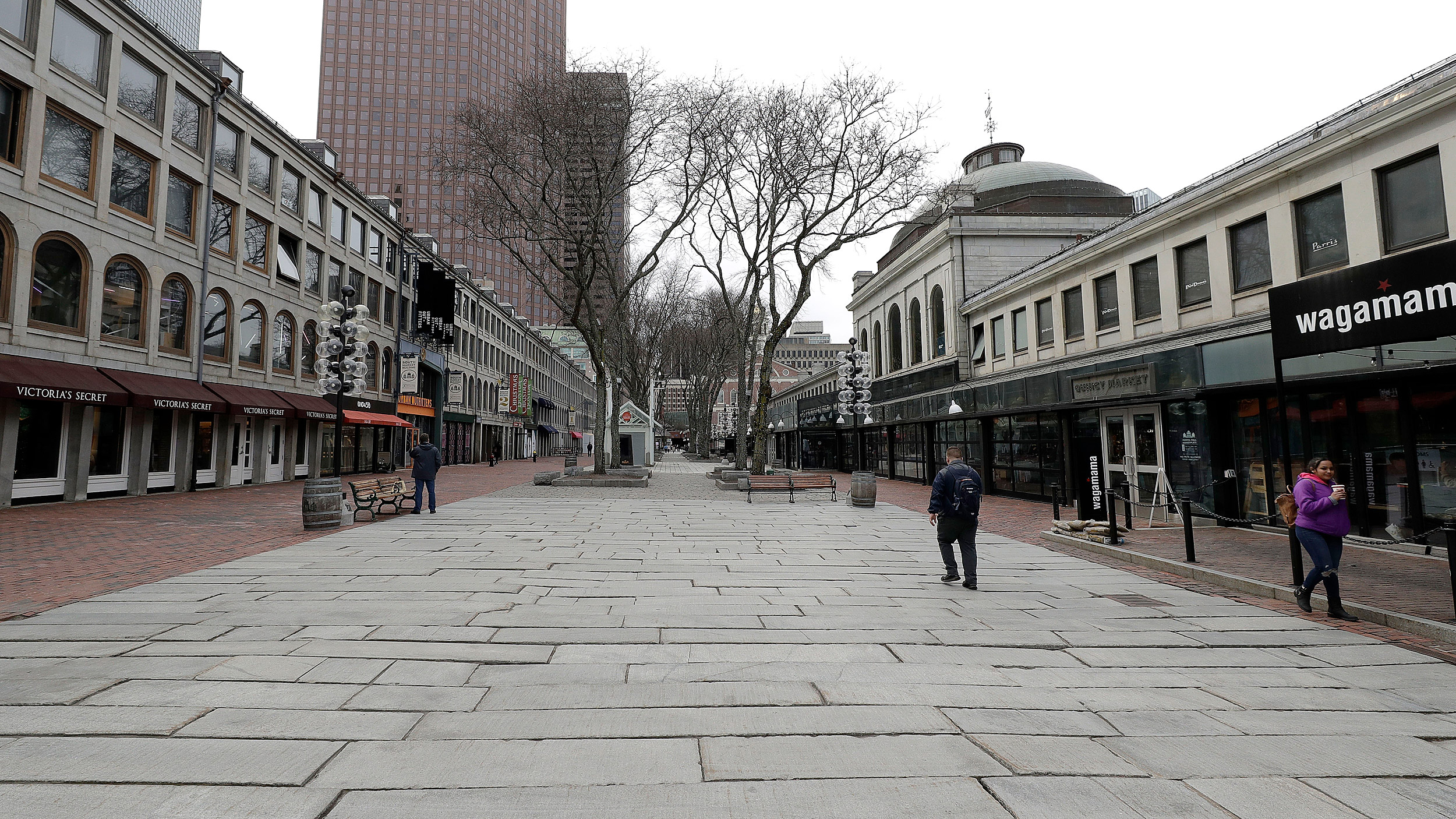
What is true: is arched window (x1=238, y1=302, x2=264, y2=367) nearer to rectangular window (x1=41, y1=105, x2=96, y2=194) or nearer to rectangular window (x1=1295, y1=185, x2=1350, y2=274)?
rectangular window (x1=41, y1=105, x2=96, y2=194)

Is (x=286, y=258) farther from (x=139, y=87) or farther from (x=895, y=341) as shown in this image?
(x=895, y=341)

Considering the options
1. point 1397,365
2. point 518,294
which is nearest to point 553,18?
point 518,294

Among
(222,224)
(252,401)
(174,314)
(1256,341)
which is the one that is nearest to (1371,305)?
(1256,341)

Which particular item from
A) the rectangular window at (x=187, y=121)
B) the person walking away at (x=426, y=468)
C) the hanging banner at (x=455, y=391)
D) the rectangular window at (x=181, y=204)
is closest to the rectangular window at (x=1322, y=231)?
the person walking away at (x=426, y=468)

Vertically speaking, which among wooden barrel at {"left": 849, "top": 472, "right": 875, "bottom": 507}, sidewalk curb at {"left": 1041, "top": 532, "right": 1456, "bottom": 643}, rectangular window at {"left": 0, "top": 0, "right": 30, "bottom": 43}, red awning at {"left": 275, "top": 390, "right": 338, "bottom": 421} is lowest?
sidewalk curb at {"left": 1041, "top": 532, "right": 1456, "bottom": 643}

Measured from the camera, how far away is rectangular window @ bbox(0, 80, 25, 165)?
1565 centimetres

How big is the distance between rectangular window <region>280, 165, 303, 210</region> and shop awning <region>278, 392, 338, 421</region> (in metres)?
7.74

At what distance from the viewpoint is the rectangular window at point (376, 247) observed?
35.0 m

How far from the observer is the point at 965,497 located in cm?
802

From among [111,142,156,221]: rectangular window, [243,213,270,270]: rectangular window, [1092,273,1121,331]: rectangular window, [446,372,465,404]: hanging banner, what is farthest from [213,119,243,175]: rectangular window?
[1092,273,1121,331]: rectangular window

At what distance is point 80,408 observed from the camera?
57.9ft

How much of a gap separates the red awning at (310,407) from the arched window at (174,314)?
447 centimetres

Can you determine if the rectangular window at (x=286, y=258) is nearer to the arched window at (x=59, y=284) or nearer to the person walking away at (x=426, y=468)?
the arched window at (x=59, y=284)

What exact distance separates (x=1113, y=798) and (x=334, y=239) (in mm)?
36027
